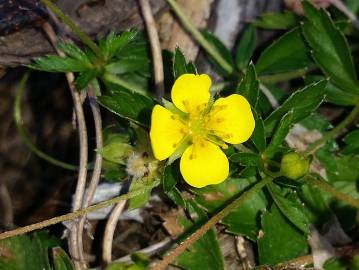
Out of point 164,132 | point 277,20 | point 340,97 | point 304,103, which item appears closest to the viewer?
point 164,132

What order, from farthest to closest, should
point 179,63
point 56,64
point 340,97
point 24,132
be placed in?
point 24,132 < point 340,97 < point 56,64 < point 179,63

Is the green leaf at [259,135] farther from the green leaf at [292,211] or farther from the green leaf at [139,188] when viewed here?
the green leaf at [139,188]

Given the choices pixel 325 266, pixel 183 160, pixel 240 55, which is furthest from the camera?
pixel 240 55

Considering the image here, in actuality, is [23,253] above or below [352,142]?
above

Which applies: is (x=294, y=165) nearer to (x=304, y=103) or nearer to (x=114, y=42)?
(x=304, y=103)

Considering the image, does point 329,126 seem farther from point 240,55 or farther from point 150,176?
point 150,176

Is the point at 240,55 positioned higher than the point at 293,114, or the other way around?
the point at 240,55

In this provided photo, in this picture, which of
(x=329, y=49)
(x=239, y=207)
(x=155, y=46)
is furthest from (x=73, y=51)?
(x=329, y=49)

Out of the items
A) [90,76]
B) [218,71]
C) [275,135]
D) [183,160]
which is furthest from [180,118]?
[218,71]

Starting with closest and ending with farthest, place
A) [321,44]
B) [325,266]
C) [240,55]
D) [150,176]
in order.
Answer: [150,176], [325,266], [321,44], [240,55]
